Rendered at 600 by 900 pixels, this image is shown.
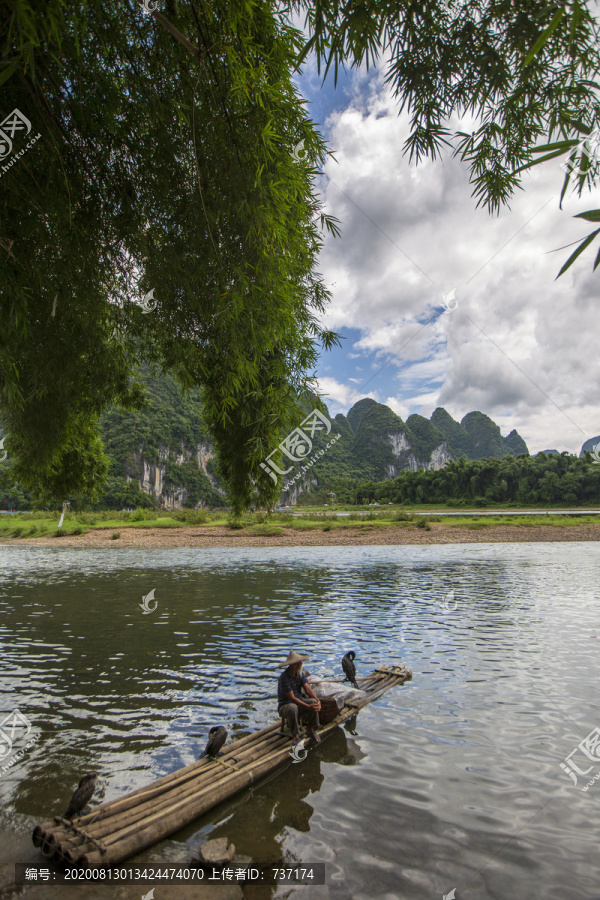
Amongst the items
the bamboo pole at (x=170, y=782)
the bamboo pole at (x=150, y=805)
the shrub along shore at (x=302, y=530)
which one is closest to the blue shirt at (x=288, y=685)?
the bamboo pole at (x=170, y=782)

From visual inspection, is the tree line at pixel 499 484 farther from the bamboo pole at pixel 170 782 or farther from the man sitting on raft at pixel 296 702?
the bamboo pole at pixel 170 782

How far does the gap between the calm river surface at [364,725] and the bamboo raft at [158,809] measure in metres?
0.19

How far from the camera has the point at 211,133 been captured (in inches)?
140

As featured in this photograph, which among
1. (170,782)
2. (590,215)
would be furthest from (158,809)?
(590,215)

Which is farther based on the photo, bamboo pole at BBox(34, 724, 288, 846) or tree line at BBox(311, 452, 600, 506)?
tree line at BBox(311, 452, 600, 506)

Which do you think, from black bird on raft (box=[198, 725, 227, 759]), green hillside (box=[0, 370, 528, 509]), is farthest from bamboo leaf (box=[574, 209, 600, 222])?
green hillside (box=[0, 370, 528, 509])

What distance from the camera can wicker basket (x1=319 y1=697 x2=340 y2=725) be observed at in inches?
227

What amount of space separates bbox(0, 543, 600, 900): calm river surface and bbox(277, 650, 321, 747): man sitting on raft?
35 centimetres

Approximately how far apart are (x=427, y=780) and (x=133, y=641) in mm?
7516

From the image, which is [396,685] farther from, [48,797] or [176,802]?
[48,797]

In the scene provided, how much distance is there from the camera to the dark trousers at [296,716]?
17.3 ft

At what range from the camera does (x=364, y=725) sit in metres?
6.06

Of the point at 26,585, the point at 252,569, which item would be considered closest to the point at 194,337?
the point at 26,585

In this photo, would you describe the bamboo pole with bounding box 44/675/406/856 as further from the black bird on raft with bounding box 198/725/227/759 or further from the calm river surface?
the calm river surface
